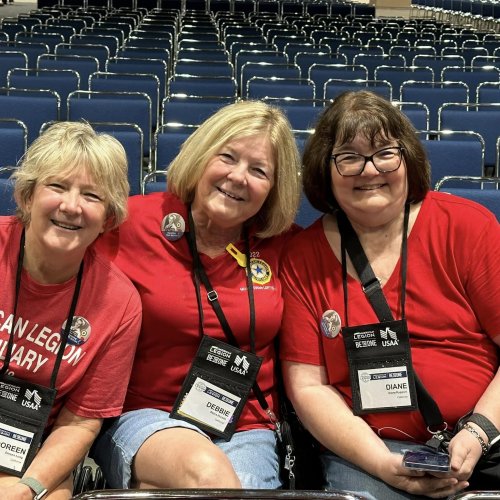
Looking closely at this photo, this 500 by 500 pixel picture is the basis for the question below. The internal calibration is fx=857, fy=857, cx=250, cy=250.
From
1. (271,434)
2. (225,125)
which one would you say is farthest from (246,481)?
(225,125)

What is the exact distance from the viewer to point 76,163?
2.23 meters

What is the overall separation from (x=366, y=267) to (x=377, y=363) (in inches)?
11.0

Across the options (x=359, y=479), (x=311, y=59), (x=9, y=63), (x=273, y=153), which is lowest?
(x=359, y=479)

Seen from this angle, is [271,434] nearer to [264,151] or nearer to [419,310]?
[419,310]

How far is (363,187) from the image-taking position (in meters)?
2.49

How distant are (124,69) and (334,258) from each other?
5.82 meters

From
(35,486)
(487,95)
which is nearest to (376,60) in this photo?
(487,95)

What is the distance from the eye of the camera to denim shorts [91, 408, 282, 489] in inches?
90.4

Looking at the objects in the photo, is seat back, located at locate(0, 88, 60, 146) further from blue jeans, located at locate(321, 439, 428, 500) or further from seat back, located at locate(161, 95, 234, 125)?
blue jeans, located at locate(321, 439, 428, 500)

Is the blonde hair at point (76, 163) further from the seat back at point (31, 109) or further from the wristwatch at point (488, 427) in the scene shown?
the seat back at point (31, 109)

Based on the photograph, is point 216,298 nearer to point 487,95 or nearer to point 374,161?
point 374,161

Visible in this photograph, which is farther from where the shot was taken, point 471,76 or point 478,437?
point 471,76

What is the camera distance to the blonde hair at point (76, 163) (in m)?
2.23

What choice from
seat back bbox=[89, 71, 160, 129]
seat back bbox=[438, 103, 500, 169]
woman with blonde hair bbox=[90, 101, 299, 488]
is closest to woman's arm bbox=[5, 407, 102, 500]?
woman with blonde hair bbox=[90, 101, 299, 488]
